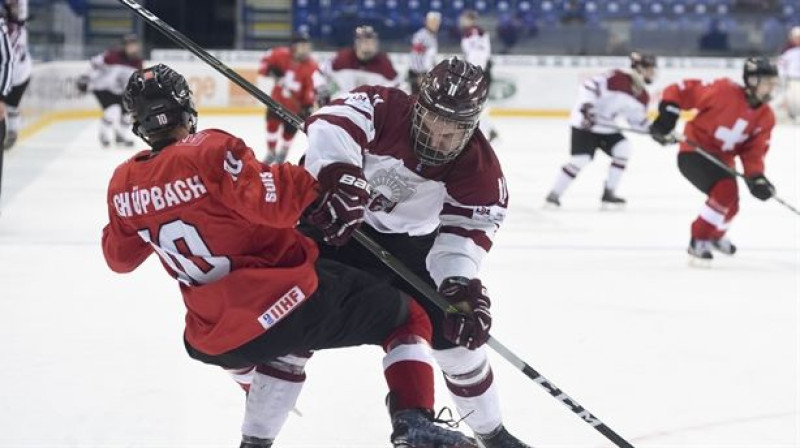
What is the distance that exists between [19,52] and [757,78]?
5.01 m

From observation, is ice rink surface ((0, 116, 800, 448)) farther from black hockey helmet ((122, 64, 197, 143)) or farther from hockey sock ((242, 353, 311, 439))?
black hockey helmet ((122, 64, 197, 143))

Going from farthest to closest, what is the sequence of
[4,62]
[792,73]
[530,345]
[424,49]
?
[792,73] → [424,49] → [4,62] → [530,345]

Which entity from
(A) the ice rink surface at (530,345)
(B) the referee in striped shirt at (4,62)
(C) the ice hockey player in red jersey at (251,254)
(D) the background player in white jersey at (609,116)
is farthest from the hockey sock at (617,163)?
(C) the ice hockey player in red jersey at (251,254)

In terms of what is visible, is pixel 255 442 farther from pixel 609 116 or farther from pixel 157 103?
pixel 609 116

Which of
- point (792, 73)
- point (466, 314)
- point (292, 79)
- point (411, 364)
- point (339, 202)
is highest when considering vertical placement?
point (339, 202)

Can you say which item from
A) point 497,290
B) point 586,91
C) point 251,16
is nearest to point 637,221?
point 586,91

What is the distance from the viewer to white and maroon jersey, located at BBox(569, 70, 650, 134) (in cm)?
779

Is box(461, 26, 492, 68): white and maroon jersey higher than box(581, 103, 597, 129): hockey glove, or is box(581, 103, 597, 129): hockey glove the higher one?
box(581, 103, 597, 129): hockey glove

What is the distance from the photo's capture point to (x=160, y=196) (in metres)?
2.32

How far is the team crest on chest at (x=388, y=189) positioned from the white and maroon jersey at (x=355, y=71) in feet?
21.1

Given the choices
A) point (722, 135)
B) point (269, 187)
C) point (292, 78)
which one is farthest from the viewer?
point (292, 78)

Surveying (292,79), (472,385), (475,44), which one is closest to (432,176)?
(472,385)

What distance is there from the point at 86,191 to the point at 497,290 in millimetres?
3794

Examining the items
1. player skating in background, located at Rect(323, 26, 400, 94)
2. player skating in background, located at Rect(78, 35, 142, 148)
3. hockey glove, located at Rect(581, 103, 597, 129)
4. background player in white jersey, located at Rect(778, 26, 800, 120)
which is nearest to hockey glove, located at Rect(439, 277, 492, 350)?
hockey glove, located at Rect(581, 103, 597, 129)
